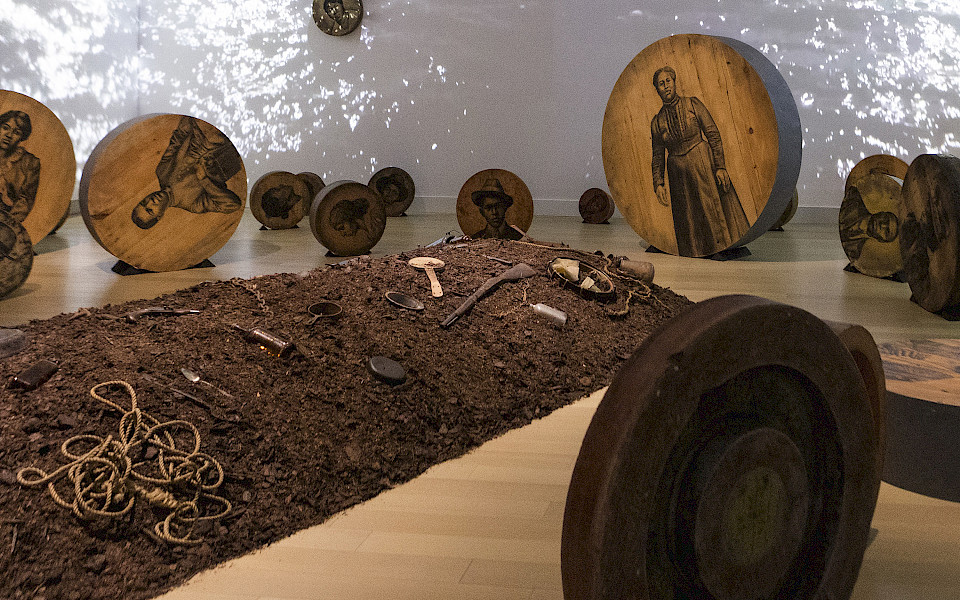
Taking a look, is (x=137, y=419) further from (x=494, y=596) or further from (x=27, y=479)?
(x=494, y=596)

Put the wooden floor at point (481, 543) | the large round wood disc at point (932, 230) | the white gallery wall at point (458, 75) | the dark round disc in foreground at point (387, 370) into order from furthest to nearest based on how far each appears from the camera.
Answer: the white gallery wall at point (458, 75) → the large round wood disc at point (932, 230) → the dark round disc in foreground at point (387, 370) → the wooden floor at point (481, 543)

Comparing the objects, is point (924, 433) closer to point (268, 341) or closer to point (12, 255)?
point (268, 341)

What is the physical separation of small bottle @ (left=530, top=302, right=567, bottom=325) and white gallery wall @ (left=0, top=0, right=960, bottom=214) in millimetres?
4820

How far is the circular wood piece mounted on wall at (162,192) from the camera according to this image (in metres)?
4.09

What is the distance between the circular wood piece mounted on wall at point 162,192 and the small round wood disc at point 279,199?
1.69m

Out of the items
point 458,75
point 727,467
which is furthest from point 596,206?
point 727,467

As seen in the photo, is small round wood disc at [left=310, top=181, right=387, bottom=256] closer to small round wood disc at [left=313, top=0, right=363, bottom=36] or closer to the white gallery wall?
the white gallery wall

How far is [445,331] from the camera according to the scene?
9.43 feet

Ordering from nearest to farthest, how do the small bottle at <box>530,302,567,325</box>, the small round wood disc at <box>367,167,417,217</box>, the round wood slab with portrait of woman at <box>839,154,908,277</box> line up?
1. the small bottle at <box>530,302,567,325</box>
2. the round wood slab with portrait of woman at <box>839,154,908,277</box>
3. the small round wood disc at <box>367,167,417,217</box>

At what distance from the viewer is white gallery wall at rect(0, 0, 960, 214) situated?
700 centimetres

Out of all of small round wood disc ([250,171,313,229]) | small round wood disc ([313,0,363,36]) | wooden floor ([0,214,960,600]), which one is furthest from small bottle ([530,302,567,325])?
→ small round wood disc ([313,0,363,36])

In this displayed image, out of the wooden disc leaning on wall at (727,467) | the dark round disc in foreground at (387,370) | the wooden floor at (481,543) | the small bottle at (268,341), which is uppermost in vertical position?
the wooden disc leaning on wall at (727,467)

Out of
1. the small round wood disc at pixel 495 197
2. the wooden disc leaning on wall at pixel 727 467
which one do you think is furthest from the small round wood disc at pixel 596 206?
the wooden disc leaning on wall at pixel 727 467

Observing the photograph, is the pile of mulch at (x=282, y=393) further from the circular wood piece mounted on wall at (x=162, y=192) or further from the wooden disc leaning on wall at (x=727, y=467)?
the circular wood piece mounted on wall at (x=162, y=192)
